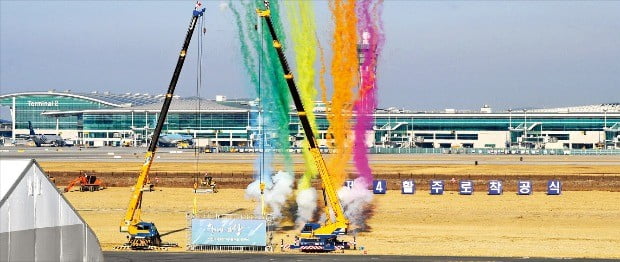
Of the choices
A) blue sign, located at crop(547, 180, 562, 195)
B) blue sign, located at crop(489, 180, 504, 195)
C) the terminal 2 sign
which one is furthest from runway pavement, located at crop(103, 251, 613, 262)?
blue sign, located at crop(547, 180, 562, 195)

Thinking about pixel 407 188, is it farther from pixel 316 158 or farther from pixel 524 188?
pixel 316 158

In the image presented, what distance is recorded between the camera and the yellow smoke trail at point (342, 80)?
64438 mm

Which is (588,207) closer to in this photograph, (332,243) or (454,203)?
(454,203)

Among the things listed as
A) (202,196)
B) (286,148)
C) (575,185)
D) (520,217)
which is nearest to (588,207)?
(520,217)

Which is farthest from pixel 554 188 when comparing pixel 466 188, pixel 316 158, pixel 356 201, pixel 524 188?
pixel 316 158

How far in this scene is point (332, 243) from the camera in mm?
55625

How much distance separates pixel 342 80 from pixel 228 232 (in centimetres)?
1387

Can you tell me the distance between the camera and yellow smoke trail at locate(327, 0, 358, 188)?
64.4 m

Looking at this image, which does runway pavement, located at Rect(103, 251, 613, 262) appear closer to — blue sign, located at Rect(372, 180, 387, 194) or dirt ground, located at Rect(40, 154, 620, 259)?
dirt ground, located at Rect(40, 154, 620, 259)

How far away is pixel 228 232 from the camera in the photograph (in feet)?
184

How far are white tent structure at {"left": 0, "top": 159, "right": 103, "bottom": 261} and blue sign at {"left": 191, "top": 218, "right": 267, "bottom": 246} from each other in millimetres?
22220

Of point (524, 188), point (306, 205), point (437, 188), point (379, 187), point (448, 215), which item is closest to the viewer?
point (306, 205)

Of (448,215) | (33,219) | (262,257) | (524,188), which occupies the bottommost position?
(262,257)

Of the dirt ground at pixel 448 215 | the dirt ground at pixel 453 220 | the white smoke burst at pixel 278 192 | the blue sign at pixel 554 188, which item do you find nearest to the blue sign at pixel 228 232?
the dirt ground at pixel 453 220
